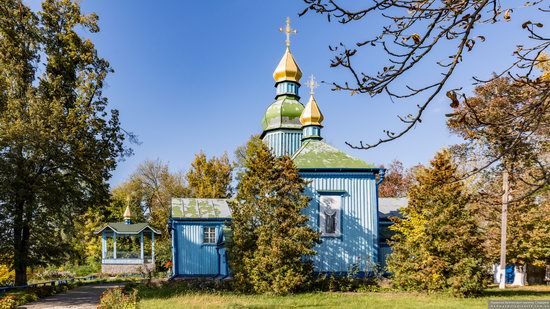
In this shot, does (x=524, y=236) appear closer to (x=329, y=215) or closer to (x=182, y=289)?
(x=329, y=215)

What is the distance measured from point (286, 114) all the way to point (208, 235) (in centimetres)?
835

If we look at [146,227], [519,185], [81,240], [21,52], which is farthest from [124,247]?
[519,185]

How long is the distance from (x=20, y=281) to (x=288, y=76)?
17078 mm

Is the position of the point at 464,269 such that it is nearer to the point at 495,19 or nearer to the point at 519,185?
the point at 519,185

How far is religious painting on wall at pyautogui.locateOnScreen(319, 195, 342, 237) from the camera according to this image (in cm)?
1988

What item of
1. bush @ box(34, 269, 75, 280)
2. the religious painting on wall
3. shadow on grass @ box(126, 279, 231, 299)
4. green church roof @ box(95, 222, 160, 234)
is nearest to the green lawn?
shadow on grass @ box(126, 279, 231, 299)

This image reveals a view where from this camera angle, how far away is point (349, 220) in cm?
2000

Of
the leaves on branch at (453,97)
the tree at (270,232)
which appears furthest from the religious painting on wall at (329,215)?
the leaves on branch at (453,97)

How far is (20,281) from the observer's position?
21484 mm

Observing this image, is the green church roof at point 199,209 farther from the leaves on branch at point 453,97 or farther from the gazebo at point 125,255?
the leaves on branch at point 453,97

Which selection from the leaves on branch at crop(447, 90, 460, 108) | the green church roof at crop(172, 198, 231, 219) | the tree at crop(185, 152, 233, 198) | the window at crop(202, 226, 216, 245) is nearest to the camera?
the leaves on branch at crop(447, 90, 460, 108)

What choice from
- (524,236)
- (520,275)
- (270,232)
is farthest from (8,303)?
(520,275)

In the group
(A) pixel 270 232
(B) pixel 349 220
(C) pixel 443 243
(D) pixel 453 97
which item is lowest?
(C) pixel 443 243

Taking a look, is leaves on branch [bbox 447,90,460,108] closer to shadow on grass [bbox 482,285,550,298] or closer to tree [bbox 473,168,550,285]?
shadow on grass [bbox 482,285,550,298]
